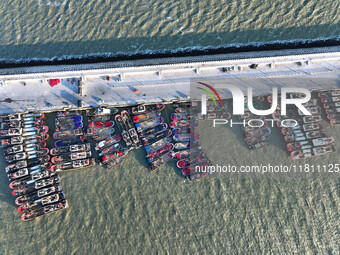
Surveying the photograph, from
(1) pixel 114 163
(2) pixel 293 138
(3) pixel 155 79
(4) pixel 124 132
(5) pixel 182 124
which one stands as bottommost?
(1) pixel 114 163

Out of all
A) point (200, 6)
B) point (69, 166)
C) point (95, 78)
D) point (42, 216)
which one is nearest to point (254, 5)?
point (200, 6)

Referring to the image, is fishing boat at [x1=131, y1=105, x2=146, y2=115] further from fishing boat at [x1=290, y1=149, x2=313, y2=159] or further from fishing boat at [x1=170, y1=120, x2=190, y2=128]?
fishing boat at [x1=290, y1=149, x2=313, y2=159]

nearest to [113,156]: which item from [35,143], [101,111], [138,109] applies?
[101,111]

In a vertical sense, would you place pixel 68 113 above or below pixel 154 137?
above

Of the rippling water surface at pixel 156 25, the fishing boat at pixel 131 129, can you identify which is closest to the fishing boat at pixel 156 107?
the fishing boat at pixel 131 129

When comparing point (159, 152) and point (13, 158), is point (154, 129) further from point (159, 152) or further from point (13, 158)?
point (13, 158)

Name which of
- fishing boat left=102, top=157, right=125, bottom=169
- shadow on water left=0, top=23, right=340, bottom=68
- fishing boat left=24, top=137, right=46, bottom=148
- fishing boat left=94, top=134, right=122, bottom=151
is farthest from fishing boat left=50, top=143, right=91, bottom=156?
shadow on water left=0, top=23, right=340, bottom=68
